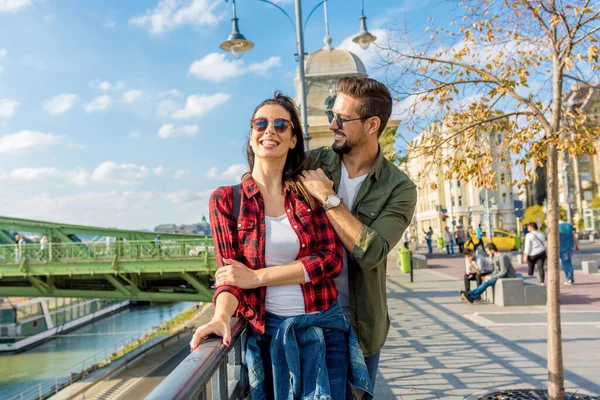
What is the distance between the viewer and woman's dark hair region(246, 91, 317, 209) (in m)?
2.35

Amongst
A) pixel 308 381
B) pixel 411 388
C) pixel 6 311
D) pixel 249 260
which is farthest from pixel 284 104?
pixel 6 311

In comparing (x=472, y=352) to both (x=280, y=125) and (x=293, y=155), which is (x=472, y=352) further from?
(x=280, y=125)

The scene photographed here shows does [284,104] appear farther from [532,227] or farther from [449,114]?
[532,227]

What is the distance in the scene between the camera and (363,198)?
2.53 m

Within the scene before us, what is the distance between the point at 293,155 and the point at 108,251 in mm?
22486

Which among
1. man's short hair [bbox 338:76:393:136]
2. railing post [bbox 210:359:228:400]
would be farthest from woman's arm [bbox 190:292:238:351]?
man's short hair [bbox 338:76:393:136]

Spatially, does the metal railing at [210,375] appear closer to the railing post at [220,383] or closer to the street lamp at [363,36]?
the railing post at [220,383]

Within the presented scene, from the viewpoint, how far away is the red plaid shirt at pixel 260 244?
2.17m

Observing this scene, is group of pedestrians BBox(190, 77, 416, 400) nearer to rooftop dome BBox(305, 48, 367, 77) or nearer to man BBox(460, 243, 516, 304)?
man BBox(460, 243, 516, 304)

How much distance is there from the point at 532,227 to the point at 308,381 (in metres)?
12.6

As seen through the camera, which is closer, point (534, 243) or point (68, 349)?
point (534, 243)

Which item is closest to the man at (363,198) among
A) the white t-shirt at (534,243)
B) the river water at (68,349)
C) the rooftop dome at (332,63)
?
the white t-shirt at (534,243)

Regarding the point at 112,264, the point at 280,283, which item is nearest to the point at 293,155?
the point at 280,283

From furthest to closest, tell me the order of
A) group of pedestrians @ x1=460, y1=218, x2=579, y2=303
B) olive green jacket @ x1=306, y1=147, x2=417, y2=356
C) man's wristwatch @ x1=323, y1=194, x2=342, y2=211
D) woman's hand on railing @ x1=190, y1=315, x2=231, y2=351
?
1. group of pedestrians @ x1=460, y1=218, x2=579, y2=303
2. olive green jacket @ x1=306, y1=147, x2=417, y2=356
3. man's wristwatch @ x1=323, y1=194, x2=342, y2=211
4. woman's hand on railing @ x1=190, y1=315, x2=231, y2=351
